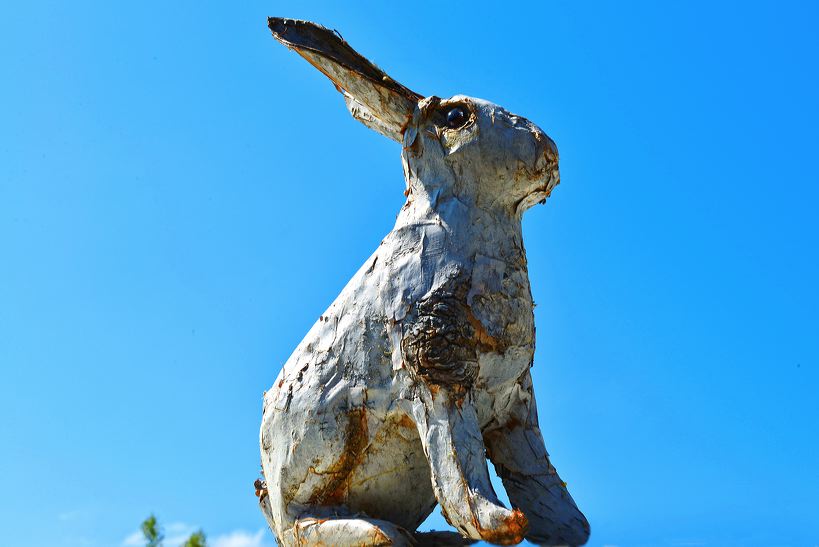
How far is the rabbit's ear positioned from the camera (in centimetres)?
555

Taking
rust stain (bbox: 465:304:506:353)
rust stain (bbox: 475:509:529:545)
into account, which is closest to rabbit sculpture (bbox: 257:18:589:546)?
rust stain (bbox: 465:304:506:353)

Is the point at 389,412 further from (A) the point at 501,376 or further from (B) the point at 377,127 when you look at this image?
(B) the point at 377,127

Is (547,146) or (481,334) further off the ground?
(547,146)

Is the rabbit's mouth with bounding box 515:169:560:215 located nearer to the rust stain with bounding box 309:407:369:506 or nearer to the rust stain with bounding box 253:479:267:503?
the rust stain with bounding box 309:407:369:506

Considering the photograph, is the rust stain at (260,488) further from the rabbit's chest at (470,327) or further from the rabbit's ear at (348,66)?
the rabbit's ear at (348,66)

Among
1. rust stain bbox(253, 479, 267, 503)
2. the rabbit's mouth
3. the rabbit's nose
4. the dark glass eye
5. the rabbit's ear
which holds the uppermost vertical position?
the rabbit's ear

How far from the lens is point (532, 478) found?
5.30 m

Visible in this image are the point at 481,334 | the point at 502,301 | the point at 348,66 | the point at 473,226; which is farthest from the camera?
the point at 348,66

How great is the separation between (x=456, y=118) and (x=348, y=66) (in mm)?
653

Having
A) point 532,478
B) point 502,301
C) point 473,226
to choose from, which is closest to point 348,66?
point 473,226

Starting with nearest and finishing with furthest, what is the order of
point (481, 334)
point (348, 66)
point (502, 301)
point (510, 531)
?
point (510, 531) → point (481, 334) → point (502, 301) → point (348, 66)

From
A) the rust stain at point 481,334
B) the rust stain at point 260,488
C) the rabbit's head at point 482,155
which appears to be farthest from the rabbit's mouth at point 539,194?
the rust stain at point 260,488

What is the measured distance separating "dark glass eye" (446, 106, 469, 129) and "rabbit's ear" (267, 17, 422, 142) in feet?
0.80

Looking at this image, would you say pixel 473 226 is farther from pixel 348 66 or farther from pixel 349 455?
pixel 349 455
